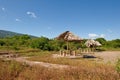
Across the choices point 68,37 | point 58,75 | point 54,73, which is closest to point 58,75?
point 58,75

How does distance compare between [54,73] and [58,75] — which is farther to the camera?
[54,73]

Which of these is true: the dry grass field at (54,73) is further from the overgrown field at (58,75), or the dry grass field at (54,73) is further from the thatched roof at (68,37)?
the thatched roof at (68,37)

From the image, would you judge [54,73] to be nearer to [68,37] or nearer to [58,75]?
[58,75]

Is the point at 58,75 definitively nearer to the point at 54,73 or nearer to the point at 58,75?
the point at 58,75

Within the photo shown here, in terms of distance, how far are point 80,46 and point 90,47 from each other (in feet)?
15.6

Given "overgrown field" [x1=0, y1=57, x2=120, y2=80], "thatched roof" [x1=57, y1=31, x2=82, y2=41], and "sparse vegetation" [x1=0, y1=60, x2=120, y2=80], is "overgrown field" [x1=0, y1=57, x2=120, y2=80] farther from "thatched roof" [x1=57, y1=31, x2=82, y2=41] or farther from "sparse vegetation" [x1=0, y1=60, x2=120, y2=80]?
"thatched roof" [x1=57, y1=31, x2=82, y2=41]

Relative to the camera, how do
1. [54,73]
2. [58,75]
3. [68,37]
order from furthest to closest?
[68,37] → [54,73] → [58,75]

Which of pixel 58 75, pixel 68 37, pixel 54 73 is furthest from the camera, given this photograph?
pixel 68 37

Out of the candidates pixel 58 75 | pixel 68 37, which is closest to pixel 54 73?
pixel 58 75

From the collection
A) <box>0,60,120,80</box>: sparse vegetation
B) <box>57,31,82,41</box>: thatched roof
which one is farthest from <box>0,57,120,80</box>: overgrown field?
<box>57,31,82,41</box>: thatched roof

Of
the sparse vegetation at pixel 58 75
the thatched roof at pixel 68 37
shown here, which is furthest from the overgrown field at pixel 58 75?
the thatched roof at pixel 68 37

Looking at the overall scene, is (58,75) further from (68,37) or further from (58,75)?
(68,37)

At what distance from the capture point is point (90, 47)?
42.9m

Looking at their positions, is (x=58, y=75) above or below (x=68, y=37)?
below
